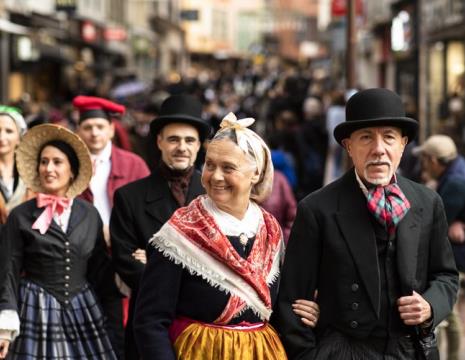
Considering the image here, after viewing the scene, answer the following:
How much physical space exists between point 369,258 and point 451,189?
3.73 metres

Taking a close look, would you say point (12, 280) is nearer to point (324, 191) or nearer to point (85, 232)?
point (85, 232)

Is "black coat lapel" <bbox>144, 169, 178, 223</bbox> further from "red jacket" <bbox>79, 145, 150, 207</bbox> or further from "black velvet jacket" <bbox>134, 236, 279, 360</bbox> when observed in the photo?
"black velvet jacket" <bbox>134, 236, 279, 360</bbox>

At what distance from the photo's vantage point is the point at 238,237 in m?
4.63

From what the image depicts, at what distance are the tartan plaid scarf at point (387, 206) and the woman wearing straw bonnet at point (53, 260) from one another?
2284mm

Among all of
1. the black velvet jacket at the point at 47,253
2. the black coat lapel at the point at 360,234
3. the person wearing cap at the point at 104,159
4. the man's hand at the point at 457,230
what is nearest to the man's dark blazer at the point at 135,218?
the black velvet jacket at the point at 47,253

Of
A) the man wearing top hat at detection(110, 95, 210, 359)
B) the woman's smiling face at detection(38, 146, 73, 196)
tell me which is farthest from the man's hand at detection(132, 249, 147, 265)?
the woman's smiling face at detection(38, 146, 73, 196)

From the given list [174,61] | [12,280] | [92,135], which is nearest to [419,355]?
[12,280]

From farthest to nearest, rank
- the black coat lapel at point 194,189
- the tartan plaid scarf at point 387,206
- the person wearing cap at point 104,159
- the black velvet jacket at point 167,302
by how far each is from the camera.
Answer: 1. the person wearing cap at point 104,159
2. the black coat lapel at point 194,189
3. the tartan plaid scarf at point 387,206
4. the black velvet jacket at point 167,302

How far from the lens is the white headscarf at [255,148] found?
4609mm

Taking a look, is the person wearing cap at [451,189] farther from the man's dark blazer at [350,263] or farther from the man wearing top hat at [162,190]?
the man's dark blazer at [350,263]

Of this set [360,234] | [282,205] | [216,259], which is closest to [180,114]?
[216,259]

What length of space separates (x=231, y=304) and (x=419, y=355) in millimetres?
786

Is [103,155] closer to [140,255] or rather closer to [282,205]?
[282,205]

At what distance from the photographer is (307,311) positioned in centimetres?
466
